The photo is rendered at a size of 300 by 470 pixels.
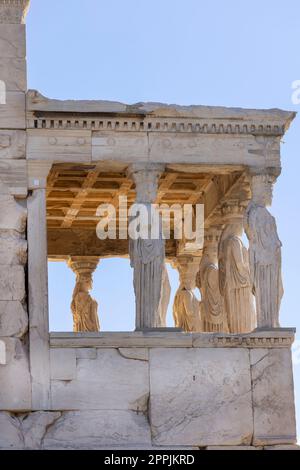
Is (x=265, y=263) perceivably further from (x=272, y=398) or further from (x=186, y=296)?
(x=186, y=296)

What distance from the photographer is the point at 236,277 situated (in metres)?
27.7

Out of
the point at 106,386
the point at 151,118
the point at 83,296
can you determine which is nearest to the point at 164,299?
the point at 106,386

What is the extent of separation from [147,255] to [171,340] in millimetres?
1198

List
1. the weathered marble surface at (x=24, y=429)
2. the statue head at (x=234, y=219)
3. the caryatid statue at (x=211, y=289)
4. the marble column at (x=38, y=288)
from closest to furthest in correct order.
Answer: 1. the weathered marble surface at (x=24, y=429)
2. the marble column at (x=38, y=288)
3. the statue head at (x=234, y=219)
4. the caryatid statue at (x=211, y=289)

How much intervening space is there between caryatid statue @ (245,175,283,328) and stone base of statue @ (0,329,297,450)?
406 millimetres

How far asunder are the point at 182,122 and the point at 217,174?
1.55 meters

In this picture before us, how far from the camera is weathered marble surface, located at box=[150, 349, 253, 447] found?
1009 inches

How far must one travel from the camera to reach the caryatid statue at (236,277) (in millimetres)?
27469

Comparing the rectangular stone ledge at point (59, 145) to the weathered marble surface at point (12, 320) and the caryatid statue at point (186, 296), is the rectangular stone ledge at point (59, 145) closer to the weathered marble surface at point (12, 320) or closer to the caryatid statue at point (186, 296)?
the weathered marble surface at point (12, 320)

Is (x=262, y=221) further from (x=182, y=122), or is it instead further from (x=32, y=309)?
(x=32, y=309)

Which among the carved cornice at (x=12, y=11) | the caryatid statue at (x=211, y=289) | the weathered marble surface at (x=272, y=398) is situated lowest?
the weathered marble surface at (x=272, y=398)

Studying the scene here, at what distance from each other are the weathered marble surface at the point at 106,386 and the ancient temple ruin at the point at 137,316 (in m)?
0.01

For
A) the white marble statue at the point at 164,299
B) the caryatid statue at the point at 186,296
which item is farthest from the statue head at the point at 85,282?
Answer: the white marble statue at the point at 164,299

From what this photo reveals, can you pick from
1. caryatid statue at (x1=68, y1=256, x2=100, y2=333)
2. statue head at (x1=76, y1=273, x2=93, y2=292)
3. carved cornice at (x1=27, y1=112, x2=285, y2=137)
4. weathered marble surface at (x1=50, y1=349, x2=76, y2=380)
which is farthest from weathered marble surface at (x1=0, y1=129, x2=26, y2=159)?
statue head at (x1=76, y1=273, x2=93, y2=292)
